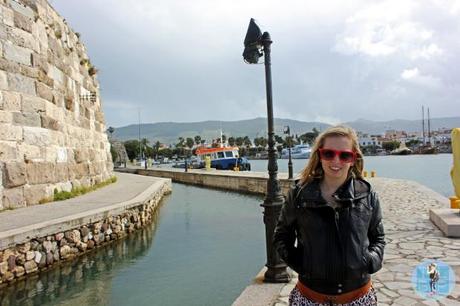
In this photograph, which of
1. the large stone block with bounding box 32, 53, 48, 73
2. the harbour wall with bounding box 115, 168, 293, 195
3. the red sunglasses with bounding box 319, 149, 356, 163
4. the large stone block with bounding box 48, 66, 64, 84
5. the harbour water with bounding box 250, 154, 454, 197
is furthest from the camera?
the harbour water with bounding box 250, 154, 454, 197

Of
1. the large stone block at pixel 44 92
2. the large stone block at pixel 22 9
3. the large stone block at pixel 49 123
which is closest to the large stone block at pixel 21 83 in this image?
the large stone block at pixel 44 92

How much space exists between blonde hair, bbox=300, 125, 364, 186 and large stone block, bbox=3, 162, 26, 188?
843cm

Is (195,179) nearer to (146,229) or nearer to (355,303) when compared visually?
(146,229)

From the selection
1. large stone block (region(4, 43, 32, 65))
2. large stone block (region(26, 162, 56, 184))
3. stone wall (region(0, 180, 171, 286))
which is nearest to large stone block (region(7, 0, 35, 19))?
large stone block (region(4, 43, 32, 65))

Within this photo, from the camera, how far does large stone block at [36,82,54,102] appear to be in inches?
407

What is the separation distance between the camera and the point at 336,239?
1978mm

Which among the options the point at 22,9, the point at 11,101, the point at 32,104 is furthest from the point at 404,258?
the point at 22,9

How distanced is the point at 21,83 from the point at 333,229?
31.7 ft

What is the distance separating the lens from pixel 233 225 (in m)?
11.2

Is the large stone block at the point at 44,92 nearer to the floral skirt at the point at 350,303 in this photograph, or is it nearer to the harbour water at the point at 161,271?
the harbour water at the point at 161,271

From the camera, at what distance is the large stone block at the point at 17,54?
9312mm

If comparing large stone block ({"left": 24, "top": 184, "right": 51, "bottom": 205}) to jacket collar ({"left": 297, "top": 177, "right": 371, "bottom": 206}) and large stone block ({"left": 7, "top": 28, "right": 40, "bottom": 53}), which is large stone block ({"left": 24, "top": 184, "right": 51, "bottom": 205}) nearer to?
large stone block ({"left": 7, "top": 28, "right": 40, "bottom": 53})

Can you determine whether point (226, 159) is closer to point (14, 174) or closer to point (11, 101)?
point (11, 101)

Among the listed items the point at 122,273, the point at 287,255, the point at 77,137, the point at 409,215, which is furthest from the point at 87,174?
the point at 287,255
